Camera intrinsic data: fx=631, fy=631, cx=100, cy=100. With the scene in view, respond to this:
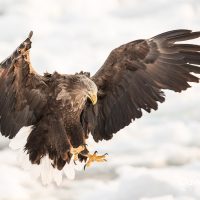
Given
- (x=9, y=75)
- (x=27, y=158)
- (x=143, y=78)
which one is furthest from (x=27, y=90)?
(x=143, y=78)

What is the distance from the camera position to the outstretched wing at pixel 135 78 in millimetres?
10320

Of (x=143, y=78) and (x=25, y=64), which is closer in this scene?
(x=25, y=64)

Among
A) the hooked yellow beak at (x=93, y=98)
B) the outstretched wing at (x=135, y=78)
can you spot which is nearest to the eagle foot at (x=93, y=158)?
the outstretched wing at (x=135, y=78)

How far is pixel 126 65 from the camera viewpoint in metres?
10.4

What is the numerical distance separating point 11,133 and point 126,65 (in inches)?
86.0

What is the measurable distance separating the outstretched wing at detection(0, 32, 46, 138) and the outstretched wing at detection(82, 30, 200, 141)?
0.93 metres

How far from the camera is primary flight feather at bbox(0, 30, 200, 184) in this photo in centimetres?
970

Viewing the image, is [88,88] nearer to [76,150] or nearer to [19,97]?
[76,150]

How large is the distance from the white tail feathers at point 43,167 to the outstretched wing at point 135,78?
2.27 feet

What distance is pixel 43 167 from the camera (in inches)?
411

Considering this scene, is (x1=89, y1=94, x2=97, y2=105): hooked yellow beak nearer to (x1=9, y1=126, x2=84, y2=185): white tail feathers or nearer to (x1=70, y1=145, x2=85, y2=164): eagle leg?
(x1=70, y1=145, x2=85, y2=164): eagle leg

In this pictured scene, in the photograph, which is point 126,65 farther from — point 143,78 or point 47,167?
point 47,167

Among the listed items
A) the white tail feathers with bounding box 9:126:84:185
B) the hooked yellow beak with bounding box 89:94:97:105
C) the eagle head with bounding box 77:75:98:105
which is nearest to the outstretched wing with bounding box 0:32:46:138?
the white tail feathers with bounding box 9:126:84:185

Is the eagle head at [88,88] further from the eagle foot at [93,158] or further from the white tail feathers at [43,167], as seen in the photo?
the white tail feathers at [43,167]
